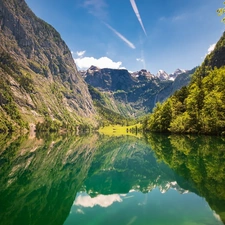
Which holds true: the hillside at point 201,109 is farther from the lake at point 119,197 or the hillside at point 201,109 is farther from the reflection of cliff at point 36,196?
the reflection of cliff at point 36,196

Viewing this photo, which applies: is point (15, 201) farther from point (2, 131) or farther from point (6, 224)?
point (2, 131)

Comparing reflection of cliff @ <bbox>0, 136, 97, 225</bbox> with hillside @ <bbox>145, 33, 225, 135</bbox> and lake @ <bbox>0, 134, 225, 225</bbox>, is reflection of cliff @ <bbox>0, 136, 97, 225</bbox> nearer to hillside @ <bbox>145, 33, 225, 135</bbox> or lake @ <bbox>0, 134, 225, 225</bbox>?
lake @ <bbox>0, 134, 225, 225</bbox>

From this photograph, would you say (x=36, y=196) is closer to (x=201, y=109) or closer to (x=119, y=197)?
(x=119, y=197)

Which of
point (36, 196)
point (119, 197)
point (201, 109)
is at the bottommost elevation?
point (36, 196)

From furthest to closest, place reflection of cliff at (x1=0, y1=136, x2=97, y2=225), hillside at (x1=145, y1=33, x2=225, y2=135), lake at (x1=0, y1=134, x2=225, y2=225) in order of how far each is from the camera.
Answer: hillside at (x1=145, y1=33, x2=225, y2=135), reflection of cliff at (x1=0, y1=136, x2=97, y2=225), lake at (x1=0, y1=134, x2=225, y2=225)

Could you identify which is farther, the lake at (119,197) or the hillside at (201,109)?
the hillside at (201,109)

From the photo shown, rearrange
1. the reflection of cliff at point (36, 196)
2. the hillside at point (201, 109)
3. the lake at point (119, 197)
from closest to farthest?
1. the lake at point (119, 197)
2. the reflection of cliff at point (36, 196)
3. the hillside at point (201, 109)

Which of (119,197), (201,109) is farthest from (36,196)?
(201,109)

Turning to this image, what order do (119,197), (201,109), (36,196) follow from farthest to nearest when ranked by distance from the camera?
1. (201,109)
2. (36,196)
3. (119,197)

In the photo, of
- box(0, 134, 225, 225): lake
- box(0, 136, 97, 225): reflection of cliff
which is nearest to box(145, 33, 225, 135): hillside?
box(0, 134, 225, 225): lake

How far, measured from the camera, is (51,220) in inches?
522

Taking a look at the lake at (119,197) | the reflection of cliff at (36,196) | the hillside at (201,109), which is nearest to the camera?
the lake at (119,197)

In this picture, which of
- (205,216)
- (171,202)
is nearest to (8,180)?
(171,202)

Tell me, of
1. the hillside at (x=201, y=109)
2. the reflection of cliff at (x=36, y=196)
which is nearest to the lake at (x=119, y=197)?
the reflection of cliff at (x=36, y=196)
